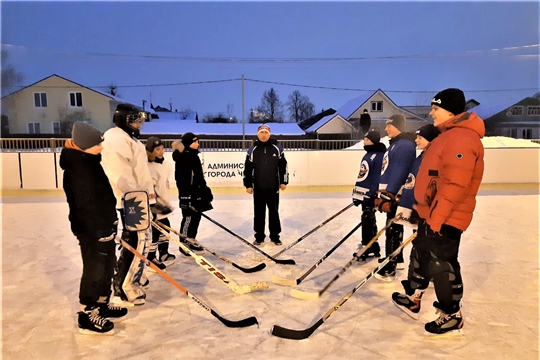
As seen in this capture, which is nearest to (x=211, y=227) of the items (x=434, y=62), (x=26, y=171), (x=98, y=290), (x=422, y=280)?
(x=98, y=290)

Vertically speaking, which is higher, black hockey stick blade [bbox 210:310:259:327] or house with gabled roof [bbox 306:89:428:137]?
house with gabled roof [bbox 306:89:428:137]

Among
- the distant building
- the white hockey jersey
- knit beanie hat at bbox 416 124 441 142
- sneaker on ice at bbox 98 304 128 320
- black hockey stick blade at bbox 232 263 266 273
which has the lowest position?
black hockey stick blade at bbox 232 263 266 273

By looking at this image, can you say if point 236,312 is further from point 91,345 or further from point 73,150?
point 73,150

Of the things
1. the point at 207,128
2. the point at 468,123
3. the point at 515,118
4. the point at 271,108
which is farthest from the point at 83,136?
the point at 271,108

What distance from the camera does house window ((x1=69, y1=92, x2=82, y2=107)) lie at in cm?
1415

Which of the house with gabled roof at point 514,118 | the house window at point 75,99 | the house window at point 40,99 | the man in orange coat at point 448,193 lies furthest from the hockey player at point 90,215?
the house window at point 40,99

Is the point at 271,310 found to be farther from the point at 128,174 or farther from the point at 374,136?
the point at 374,136

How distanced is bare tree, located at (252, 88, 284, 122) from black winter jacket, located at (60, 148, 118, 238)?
640 inches

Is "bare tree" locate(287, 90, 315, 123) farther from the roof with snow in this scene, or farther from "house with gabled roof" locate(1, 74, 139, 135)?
"house with gabled roof" locate(1, 74, 139, 135)

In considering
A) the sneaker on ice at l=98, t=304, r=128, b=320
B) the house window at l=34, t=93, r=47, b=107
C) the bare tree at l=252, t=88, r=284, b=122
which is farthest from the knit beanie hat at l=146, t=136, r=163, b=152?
the bare tree at l=252, t=88, r=284, b=122

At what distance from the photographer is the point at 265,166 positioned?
4180mm

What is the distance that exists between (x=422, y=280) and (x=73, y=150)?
230 centimetres

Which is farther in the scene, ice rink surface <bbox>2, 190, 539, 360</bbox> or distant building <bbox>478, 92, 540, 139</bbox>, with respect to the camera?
distant building <bbox>478, 92, 540, 139</bbox>

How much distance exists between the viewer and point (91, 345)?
2.21 metres
